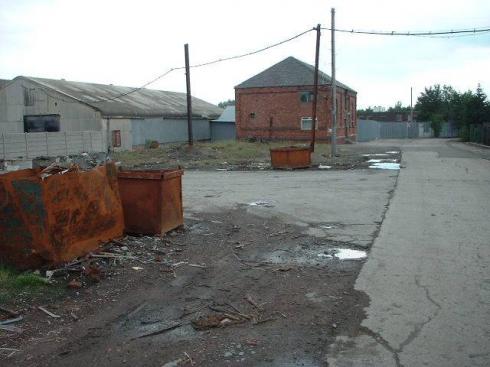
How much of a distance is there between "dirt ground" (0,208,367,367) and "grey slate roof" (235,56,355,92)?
123 ft

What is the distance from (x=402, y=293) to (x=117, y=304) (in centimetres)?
303

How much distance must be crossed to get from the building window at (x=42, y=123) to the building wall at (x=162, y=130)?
18.1 feet

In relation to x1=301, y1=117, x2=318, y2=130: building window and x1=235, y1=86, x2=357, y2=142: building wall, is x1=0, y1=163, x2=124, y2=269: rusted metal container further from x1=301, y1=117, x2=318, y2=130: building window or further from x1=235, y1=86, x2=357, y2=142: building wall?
x1=301, y1=117, x2=318, y2=130: building window

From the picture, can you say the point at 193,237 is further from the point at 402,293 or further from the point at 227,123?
the point at 227,123

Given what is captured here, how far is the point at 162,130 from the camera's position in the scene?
147ft

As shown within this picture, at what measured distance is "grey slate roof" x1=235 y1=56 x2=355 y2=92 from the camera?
44.2 metres

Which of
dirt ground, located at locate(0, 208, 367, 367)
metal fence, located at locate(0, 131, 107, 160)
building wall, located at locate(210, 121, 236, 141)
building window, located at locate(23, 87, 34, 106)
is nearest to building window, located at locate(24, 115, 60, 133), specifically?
building window, located at locate(23, 87, 34, 106)

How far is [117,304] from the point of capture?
17.9 ft

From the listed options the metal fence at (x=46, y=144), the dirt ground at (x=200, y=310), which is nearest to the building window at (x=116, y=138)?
the metal fence at (x=46, y=144)

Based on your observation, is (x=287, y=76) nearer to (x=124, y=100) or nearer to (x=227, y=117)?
(x=227, y=117)

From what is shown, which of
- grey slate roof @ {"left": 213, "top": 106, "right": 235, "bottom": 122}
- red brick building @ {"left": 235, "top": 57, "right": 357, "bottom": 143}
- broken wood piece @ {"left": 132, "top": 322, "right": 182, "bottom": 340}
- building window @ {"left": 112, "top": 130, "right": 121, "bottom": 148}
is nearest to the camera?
broken wood piece @ {"left": 132, "top": 322, "right": 182, "bottom": 340}

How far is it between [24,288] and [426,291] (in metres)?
4.38

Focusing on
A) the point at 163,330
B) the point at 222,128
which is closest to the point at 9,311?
the point at 163,330

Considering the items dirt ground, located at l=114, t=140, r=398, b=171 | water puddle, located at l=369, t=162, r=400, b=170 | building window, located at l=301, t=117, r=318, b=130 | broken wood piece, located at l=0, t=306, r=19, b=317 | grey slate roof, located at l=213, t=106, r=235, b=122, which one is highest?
grey slate roof, located at l=213, t=106, r=235, b=122
